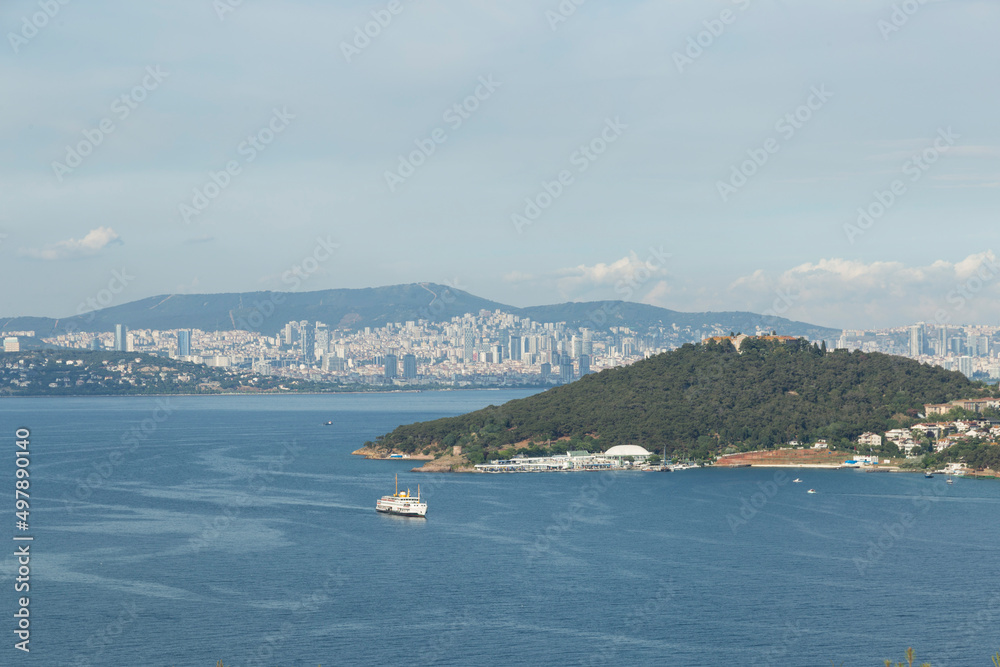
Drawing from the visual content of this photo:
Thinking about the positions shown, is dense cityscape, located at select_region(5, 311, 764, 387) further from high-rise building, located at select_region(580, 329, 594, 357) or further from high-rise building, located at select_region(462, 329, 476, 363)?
high-rise building, located at select_region(580, 329, 594, 357)

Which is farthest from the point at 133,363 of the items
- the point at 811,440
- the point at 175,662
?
the point at 175,662

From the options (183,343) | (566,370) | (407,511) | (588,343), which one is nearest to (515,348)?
(588,343)

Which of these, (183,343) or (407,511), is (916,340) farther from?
(407,511)

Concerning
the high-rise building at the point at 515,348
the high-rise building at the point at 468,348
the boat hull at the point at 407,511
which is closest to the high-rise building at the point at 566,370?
the high-rise building at the point at 515,348

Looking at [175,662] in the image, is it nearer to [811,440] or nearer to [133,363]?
[811,440]

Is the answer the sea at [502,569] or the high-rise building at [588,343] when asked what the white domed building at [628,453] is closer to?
the sea at [502,569]

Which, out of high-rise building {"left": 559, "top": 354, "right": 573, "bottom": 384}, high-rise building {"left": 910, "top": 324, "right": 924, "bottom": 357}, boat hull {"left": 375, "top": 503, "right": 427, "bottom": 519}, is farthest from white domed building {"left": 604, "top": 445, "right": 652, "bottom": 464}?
high-rise building {"left": 910, "top": 324, "right": 924, "bottom": 357}
